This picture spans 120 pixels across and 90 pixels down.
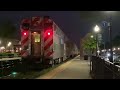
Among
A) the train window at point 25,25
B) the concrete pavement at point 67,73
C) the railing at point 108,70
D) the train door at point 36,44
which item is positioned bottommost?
the concrete pavement at point 67,73

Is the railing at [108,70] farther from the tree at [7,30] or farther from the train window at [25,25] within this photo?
the tree at [7,30]

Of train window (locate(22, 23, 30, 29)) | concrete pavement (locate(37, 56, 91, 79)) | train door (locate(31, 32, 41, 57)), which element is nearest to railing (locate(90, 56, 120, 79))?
concrete pavement (locate(37, 56, 91, 79))

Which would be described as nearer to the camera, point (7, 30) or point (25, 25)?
point (25, 25)

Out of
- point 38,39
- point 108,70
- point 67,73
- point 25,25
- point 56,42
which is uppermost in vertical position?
point 25,25

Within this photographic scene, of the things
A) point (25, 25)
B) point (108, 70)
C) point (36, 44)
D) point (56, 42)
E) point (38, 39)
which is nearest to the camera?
point (108, 70)

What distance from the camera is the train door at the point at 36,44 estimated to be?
26.6 m

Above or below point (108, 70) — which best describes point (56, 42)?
above

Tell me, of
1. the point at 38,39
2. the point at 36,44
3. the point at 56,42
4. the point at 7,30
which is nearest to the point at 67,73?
the point at 38,39

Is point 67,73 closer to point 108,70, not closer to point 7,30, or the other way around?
point 108,70

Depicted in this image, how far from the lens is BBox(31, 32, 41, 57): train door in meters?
26.6

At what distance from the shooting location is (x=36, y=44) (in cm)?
2708

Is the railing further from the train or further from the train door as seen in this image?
the train door

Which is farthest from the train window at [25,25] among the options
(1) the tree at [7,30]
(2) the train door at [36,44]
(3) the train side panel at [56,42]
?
(1) the tree at [7,30]
